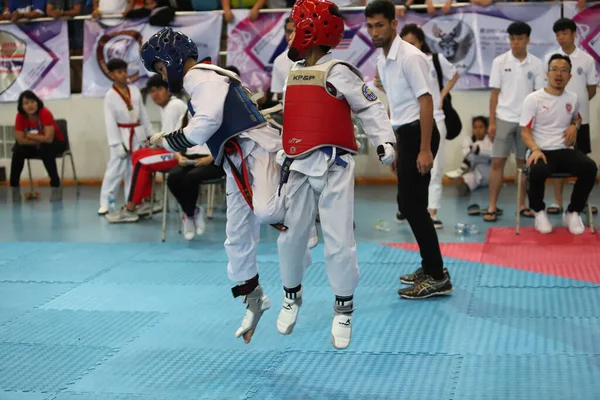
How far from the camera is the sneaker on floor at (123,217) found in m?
9.18

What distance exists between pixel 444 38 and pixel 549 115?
2.82m

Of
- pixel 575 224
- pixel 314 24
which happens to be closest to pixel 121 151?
pixel 575 224

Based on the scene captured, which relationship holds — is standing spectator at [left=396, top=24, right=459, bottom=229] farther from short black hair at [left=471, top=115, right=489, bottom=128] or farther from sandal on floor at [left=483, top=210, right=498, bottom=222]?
short black hair at [left=471, top=115, right=489, bottom=128]

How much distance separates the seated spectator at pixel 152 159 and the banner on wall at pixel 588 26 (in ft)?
16.1

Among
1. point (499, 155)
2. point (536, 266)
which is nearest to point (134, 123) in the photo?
point (499, 155)

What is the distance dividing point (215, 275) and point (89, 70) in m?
5.93

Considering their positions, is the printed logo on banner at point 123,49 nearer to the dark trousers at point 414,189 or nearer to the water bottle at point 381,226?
the water bottle at point 381,226

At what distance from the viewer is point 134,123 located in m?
9.56

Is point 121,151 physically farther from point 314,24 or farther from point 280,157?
point 314,24

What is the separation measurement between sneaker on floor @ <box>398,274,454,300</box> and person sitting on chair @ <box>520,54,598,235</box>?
2440mm

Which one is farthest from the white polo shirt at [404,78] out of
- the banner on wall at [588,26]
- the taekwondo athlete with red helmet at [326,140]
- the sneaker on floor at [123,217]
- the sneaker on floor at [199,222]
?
the banner on wall at [588,26]

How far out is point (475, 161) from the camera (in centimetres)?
1042

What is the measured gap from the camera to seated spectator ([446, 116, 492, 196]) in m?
10.3

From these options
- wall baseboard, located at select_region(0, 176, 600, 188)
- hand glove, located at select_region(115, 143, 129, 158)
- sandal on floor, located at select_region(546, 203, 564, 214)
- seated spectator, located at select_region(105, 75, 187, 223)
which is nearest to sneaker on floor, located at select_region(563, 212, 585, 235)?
sandal on floor, located at select_region(546, 203, 564, 214)
